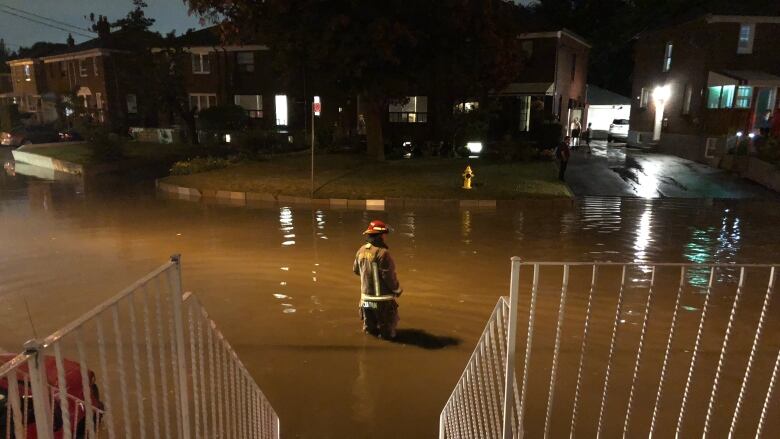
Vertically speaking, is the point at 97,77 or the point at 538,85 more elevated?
the point at 97,77

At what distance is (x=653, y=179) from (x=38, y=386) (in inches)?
799

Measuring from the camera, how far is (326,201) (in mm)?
15648

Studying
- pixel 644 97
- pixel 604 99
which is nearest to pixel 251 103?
pixel 644 97

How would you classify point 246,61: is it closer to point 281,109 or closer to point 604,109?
point 281,109

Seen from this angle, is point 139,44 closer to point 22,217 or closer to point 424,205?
point 22,217

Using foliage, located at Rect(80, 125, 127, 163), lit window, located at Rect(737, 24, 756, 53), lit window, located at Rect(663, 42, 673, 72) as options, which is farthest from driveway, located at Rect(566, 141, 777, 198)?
foliage, located at Rect(80, 125, 127, 163)

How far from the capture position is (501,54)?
71.7 feet

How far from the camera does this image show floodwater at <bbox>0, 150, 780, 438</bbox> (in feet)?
18.6

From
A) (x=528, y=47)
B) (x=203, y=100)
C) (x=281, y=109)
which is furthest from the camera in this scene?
(x=203, y=100)

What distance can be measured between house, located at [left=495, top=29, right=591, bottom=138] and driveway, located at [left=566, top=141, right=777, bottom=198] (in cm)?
506

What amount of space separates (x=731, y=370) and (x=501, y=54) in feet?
58.8

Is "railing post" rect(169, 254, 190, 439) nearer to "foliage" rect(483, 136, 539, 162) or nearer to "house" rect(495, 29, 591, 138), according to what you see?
"foliage" rect(483, 136, 539, 162)

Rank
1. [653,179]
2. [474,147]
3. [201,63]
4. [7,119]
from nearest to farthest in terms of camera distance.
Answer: [653,179], [474,147], [201,63], [7,119]

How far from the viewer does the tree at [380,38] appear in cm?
1955
